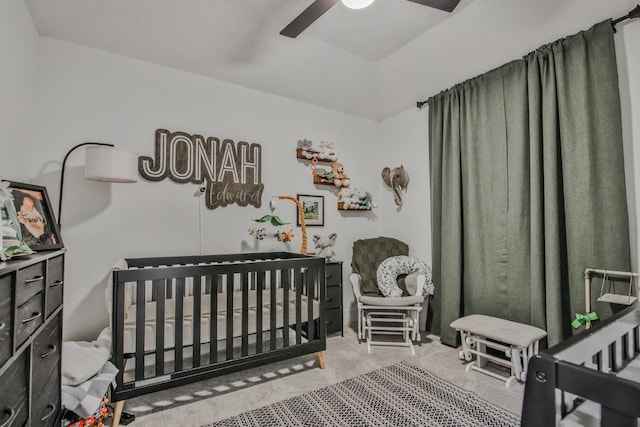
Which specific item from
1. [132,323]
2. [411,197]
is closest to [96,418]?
[132,323]

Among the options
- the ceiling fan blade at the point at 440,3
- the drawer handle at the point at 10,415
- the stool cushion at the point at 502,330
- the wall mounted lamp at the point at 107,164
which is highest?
the ceiling fan blade at the point at 440,3

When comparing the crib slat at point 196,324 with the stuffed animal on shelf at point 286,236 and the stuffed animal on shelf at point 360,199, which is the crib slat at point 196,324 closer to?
the stuffed animal on shelf at point 286,236

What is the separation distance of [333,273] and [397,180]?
1.21 m

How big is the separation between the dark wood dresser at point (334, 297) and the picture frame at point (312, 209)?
50 cm

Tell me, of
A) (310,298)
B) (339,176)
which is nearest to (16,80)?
(310,298)

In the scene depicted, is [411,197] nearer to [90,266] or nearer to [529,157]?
[529,157]

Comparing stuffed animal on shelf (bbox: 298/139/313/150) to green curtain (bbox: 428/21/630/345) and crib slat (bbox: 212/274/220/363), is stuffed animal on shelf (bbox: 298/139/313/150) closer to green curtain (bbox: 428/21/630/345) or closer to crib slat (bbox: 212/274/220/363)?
green curtain (bbox: 428/21/630/345)

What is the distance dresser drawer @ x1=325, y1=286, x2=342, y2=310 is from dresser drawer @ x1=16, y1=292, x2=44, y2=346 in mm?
2158

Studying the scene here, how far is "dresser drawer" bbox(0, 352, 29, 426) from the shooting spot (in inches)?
34.7

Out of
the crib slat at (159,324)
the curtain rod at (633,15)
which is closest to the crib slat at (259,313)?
the crib slat at (159,324)

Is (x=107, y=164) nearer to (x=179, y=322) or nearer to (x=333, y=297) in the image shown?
(x=179, y=322)

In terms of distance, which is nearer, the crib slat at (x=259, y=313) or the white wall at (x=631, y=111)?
the white wall at (x=631, y=111)

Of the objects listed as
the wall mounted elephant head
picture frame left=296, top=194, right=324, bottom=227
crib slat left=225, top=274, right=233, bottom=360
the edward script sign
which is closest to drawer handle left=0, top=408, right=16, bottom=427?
crib slat left=225, top=274, right=233, bottom=360

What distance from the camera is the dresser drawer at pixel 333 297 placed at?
298cm
